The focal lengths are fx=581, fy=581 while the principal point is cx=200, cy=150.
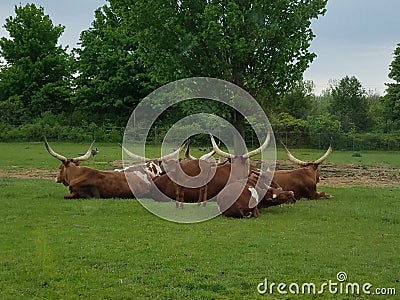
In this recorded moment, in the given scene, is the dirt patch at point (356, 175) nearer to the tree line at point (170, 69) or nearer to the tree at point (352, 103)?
the tree line at point (170, 69)

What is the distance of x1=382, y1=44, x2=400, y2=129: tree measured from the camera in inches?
1813

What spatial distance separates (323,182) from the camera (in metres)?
17.0

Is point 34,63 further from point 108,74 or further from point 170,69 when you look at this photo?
point 170,69

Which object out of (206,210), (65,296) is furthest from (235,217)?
(65,296)

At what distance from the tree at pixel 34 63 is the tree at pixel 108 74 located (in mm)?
2291

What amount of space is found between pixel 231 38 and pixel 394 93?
3173 centimetres

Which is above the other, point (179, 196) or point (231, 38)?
point (231, 38)

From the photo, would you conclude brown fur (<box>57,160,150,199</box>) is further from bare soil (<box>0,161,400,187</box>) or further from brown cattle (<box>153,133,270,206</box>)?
bare soil (<box>0,161,400,187</box>)

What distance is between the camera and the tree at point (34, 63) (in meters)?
46.9

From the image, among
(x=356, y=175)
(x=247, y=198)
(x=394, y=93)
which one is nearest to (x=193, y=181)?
(x=247, y=198)

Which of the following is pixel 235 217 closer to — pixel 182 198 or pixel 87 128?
Result: pixel 182 198

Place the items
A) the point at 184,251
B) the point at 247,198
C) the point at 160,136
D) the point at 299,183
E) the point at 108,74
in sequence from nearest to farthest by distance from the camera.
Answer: the point at 184,251
the point at 247,198
the point at 299,183
the point at 160,136
the point at 108,74

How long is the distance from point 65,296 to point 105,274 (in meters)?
0.76

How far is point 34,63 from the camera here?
4831cm
